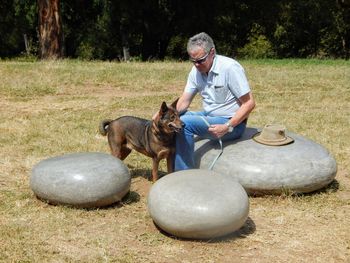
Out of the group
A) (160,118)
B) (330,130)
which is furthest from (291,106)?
(160,118)

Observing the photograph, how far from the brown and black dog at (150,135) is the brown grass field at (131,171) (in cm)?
51

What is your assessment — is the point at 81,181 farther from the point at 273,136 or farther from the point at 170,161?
the point at 273,136

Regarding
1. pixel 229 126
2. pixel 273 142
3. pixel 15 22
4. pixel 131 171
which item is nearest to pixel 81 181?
pixel 229 126

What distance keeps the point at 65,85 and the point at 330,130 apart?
767 cm

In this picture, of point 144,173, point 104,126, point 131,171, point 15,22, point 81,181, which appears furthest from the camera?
point 15,22

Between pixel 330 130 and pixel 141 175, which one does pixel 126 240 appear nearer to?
pixel 141 175

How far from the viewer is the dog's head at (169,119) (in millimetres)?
6141

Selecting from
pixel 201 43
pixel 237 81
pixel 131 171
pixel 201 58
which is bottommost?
pixel 131 171

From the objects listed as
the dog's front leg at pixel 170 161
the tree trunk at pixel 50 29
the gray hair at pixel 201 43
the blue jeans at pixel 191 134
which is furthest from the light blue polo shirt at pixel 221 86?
the tree trunk at pixel 50 29

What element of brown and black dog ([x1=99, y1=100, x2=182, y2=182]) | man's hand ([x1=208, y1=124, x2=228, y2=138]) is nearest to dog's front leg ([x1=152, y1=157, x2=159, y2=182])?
→ brown and black dog ([x1=99, y1=100, x2=182, y2=182])

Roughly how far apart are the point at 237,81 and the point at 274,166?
1.06 m

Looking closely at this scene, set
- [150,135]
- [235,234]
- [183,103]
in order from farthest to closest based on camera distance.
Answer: [183,103] → [150,135] → [235,234]

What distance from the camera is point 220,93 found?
21.1 ft

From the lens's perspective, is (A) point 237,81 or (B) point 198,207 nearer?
(B) point 198,207
